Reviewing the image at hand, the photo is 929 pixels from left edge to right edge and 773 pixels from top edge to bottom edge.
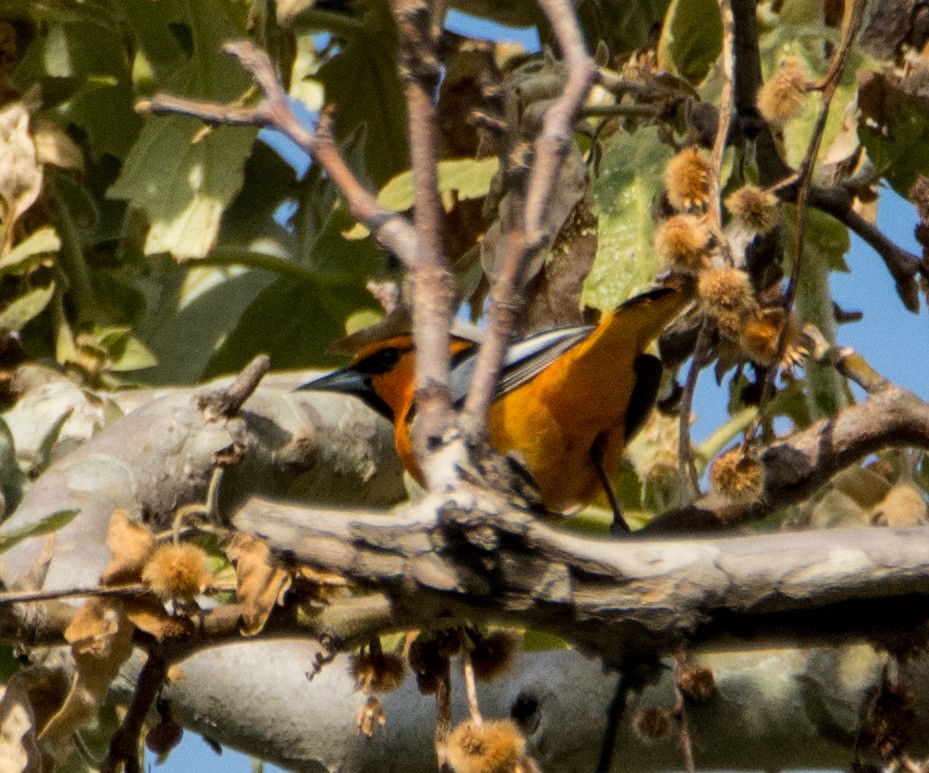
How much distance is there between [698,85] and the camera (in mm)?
Result: 2418

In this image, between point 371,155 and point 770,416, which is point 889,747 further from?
point 371,155

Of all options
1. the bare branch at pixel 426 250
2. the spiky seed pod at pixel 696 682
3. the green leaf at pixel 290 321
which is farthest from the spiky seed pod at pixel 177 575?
the green leaf at pixel 290 321

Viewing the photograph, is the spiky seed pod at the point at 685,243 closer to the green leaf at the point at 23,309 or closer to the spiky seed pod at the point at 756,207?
the spiky seed pod at the point at 756,207

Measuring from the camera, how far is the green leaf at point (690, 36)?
7.48 ft

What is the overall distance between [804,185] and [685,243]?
0.64 feet

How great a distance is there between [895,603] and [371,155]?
6.75 ft

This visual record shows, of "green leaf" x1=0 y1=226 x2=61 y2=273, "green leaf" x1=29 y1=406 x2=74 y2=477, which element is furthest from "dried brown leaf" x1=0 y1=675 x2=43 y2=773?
"green leaf" x1=0 y1=226 x2=61 y2=273

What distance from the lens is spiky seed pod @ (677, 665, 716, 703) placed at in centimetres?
148

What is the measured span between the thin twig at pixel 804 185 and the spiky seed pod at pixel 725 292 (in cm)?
5

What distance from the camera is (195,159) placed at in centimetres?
271

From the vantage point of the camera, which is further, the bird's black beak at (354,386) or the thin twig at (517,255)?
the bird's black beak at (354,386)

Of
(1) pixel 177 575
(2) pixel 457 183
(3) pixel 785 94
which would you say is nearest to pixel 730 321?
(3) pixel 785 94

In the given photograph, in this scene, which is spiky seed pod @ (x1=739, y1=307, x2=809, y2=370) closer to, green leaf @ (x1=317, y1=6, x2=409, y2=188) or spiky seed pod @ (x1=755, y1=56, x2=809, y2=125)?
spiky seed pod @ (x1=755, y1=56, x2=809, y2=125)

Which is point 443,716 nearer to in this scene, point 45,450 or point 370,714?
point 370,714
